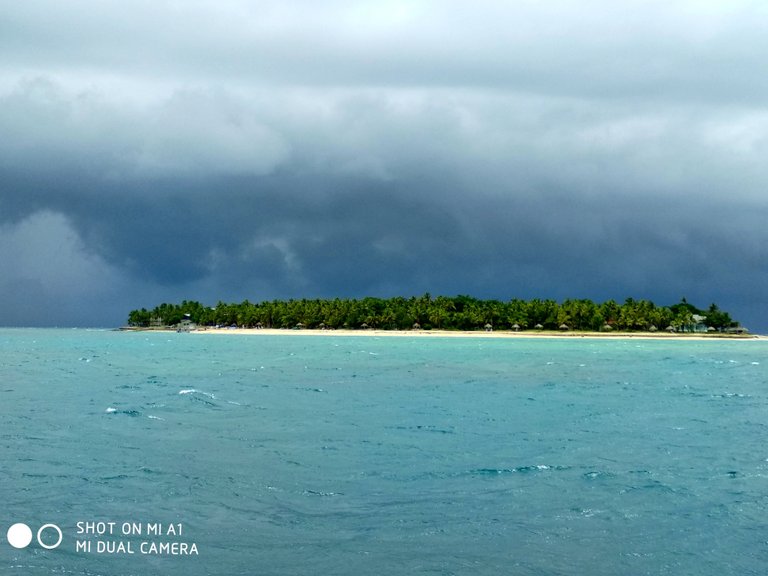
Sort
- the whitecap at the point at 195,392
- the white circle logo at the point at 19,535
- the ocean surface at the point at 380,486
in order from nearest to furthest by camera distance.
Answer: the ocean surface at the point at 380,486 < the white circle logo at the point at 19,535 < the whitecap at the point at 195,392

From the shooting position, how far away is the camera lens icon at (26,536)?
1438cm

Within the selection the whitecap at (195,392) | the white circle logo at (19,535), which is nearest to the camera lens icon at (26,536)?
the white circle logo at (19,535)

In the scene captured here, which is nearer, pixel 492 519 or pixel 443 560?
pixel 443 560

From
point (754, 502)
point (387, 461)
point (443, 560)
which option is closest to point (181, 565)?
point (443, 560)

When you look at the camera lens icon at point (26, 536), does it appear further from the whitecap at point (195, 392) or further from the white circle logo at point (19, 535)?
the whitecap at point (195, 392)

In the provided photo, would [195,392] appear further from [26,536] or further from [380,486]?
[26,536]

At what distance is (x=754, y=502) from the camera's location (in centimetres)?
1859

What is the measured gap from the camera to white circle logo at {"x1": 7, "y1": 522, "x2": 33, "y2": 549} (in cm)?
1436

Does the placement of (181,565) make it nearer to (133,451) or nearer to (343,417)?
(133,451)

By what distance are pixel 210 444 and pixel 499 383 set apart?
31618mm

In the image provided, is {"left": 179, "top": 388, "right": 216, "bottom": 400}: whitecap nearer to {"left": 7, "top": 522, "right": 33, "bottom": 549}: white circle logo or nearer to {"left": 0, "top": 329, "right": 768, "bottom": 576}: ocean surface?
{"left": 0, "top": 329, "right": 768, "bottom": 576}: ocean surface

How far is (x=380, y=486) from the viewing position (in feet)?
64.7

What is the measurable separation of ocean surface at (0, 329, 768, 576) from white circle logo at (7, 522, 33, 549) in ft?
0.27

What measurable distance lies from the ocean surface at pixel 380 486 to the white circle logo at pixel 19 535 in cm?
8
